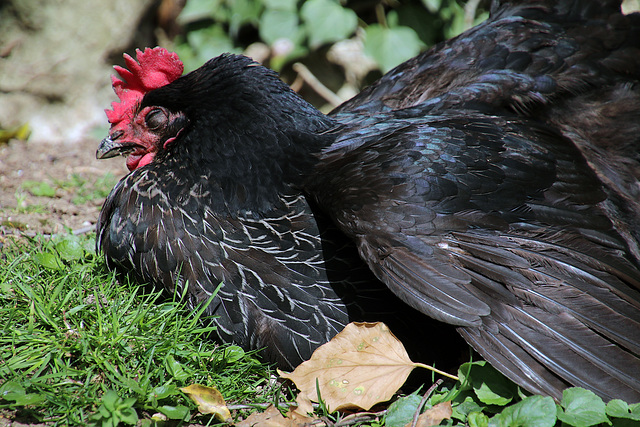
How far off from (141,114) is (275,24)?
2722 mm

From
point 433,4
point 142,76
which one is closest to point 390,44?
point 433,4

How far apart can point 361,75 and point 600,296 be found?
410cm

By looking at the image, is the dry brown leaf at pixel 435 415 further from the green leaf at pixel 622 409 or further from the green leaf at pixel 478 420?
the green leaf at pixel 622 409

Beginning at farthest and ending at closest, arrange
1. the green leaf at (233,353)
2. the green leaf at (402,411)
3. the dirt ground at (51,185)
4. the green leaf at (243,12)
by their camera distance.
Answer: the green leaf at (243,12), the dirt ground at (51,185), the green leaf at (233,353), the green leaf at (402,411)

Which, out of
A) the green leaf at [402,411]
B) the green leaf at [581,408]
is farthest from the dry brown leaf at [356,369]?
the green leaf at [581,408]

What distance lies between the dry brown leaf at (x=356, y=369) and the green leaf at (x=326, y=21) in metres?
3.50

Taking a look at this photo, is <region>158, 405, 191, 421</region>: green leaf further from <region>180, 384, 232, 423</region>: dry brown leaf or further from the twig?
the twig

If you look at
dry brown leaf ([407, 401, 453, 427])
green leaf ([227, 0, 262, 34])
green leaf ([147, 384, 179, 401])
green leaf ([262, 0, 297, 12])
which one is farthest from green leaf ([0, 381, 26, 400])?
green leaf ([227, 0, 262, 34])

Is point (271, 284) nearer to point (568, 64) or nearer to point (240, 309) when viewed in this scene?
point (240, 309)

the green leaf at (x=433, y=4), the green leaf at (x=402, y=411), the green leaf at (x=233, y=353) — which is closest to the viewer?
the green leaf at (x=402, y=411)

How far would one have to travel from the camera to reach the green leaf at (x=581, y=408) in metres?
1.95

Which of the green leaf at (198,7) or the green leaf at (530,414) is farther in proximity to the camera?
the green leaf at (198,7)

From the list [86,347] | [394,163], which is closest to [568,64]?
[394,163]

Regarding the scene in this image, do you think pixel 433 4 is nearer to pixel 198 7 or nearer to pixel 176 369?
pixel 198 7
